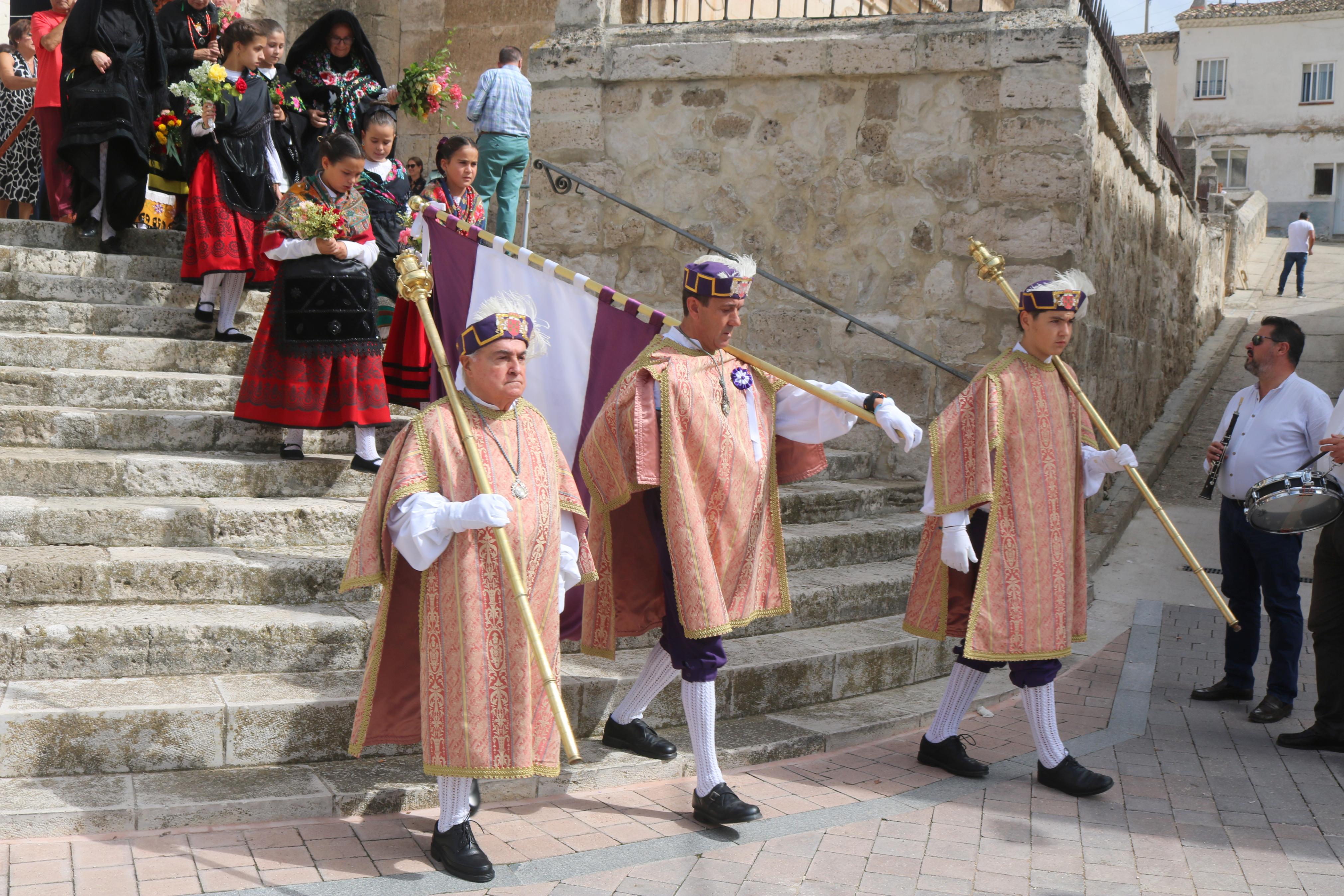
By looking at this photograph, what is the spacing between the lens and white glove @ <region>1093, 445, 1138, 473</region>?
489 centimetres

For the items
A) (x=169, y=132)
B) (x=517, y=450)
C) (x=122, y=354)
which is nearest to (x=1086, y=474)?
(x=517, y=450)

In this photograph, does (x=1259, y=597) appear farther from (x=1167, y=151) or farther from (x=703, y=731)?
(x=1167, y=151)

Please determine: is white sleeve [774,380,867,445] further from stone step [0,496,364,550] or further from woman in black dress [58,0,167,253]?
woman in black dress [58,0,167,253]

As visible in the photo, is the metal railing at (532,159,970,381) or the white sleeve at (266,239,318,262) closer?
the white sleeve at (266,239,318,262)

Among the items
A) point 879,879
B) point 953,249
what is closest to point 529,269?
point 879,879

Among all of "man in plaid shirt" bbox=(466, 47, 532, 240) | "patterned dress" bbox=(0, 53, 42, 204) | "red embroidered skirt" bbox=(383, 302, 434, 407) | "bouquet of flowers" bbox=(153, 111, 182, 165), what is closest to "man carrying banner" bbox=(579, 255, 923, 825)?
"red embroidered skirt" bbox=(383, 302, 434, 407)

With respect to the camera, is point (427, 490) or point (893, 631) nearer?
point (427, 490)

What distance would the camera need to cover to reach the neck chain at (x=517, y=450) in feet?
12.9

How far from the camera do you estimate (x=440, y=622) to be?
3.88m

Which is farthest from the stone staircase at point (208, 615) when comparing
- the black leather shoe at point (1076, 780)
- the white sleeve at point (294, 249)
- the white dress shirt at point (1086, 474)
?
the white dress shirt at point (1086, 474)

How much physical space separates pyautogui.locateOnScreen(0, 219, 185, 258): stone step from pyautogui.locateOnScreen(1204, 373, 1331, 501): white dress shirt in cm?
633

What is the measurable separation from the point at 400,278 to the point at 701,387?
112cm

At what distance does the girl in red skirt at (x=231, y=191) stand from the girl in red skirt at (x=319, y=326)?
1.23 metres

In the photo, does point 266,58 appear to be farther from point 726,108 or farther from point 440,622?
point 440,622
